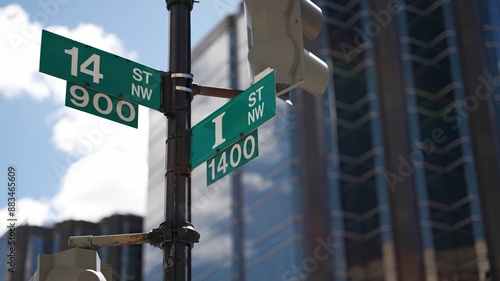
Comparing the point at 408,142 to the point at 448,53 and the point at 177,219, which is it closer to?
the point at 448,53

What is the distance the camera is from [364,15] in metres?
36.2

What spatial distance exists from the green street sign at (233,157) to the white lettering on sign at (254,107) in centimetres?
10

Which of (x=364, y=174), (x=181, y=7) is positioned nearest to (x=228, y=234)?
(x=364, y=174)

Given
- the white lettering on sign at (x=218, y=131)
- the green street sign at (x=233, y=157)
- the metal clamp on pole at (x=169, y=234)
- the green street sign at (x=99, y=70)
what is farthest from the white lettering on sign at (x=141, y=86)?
the metal clamp on pole at (x=169, y=234)

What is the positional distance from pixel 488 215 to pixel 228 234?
→ 1128cm

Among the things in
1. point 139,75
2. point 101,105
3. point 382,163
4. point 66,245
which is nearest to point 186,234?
point 101,105

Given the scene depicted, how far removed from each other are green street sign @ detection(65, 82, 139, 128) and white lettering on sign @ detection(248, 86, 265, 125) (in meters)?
0.88

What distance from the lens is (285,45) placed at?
18.9 feet

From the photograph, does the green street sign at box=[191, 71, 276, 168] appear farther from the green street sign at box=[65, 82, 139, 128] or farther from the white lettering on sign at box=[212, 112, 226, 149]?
the green street sign at box=[65, 82, 139, 128]

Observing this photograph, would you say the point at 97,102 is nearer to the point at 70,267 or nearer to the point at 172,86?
the point at 172,86

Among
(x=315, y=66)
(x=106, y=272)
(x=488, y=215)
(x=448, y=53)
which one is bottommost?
(x=106, y=272)

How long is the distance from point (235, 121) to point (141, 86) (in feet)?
2.60

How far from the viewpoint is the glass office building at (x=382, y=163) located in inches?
1278

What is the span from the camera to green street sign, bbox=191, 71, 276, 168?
5693mm
